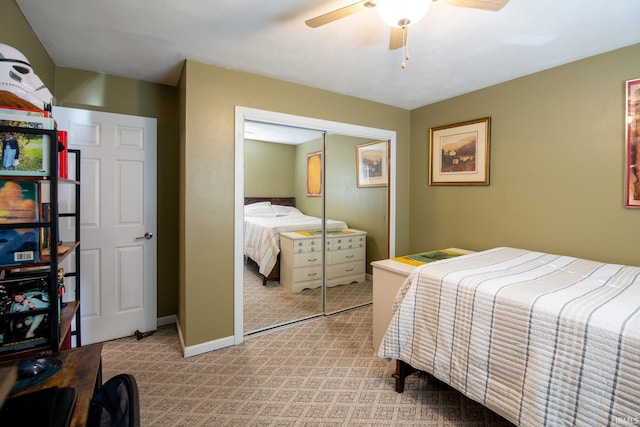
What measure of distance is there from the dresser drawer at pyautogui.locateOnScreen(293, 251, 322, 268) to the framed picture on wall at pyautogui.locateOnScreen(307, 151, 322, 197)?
668 millimetres

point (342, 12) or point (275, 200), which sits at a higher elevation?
point (342, 12)

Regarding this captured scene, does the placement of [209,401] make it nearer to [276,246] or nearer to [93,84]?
[276,246]

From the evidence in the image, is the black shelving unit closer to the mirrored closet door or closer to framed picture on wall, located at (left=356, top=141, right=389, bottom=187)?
the mirrored closet door

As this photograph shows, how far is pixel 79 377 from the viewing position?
42.5 inches

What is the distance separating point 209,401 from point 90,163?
2.18 m

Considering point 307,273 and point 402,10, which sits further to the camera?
point 307,273

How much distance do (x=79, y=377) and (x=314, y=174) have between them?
2.58 meters

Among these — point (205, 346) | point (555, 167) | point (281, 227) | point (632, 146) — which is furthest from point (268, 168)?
point (632, 146)

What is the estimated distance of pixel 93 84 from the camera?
2.66 metres

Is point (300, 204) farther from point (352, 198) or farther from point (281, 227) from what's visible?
point (352, 198)

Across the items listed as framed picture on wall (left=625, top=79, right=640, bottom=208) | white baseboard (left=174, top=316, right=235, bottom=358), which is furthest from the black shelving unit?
framed picture on wall (left=625, top=79, right=640, bottom=208)

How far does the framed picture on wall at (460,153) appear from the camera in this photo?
9.98 feet

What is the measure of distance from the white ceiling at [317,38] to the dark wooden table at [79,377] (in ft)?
6.08

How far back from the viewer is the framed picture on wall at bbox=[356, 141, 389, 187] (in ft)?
11.8
